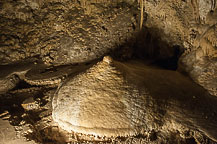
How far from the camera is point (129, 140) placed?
308cm

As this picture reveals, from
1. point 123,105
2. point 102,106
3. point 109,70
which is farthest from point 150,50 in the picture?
point 102,106

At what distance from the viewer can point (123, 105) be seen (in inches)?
129

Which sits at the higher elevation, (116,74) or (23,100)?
(116,74)

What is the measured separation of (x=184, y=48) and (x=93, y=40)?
2747mm

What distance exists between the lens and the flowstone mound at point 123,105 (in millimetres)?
3172

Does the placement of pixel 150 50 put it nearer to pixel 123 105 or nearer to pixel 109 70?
pixel 109 70

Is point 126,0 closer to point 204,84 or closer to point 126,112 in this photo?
point 204,84

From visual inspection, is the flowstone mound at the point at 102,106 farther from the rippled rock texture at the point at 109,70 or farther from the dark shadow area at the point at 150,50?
the dark shadow area at the point at 150,50

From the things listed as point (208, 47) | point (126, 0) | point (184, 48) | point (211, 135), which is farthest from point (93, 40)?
point (211, 135)

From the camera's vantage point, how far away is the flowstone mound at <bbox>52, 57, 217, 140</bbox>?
3172 mm

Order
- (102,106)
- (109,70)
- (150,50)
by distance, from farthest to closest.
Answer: (150,50) < (109,70) < (102,106)

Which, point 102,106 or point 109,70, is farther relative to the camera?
point 109,70

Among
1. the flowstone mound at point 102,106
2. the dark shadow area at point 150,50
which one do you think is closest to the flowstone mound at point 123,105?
the flowstone mound at point 102,106

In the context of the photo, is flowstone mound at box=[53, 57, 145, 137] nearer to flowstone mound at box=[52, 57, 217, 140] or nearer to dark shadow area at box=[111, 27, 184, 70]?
flowstone mound at box=[52, 57, 217, 140]
